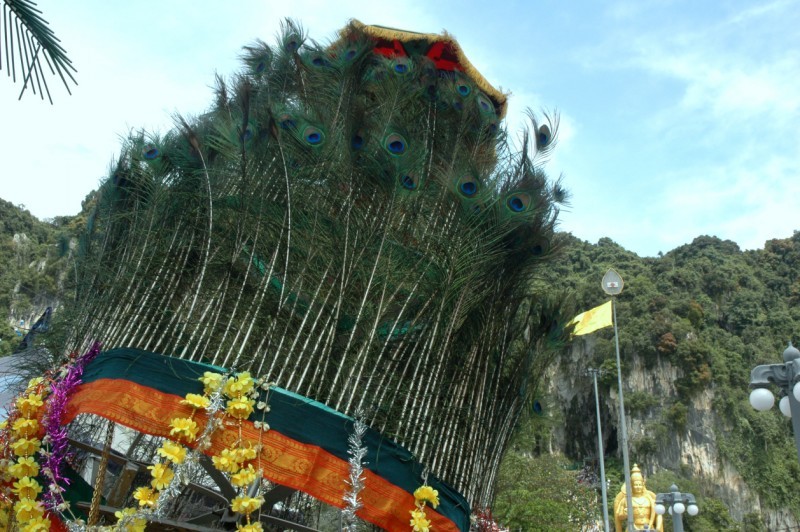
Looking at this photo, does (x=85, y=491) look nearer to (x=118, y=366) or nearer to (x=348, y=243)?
(x=118, y=366)

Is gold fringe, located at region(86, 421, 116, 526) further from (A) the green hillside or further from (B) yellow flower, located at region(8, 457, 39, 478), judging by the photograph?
(A) the green hillside

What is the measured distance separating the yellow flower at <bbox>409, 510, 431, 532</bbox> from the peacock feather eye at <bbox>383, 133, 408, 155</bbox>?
9.69 ft

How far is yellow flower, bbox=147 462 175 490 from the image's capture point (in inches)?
155

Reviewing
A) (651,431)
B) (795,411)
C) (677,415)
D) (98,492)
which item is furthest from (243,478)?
(677,415)

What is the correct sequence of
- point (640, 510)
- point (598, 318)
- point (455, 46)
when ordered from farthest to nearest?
1. point (598, 318)
2. point (640, 510)
3. point (455, 46)

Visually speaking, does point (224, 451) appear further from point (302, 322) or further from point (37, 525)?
point (37, 525)

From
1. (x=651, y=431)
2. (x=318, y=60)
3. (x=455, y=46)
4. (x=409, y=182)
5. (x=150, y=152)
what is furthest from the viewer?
(x=651, y=431)

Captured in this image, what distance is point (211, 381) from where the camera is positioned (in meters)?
4.30

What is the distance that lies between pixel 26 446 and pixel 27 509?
0.48 meters

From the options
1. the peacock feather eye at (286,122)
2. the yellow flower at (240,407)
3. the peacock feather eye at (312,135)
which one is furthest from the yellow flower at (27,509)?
the peacock feather eye at (286,122)

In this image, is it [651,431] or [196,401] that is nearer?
[196,401]

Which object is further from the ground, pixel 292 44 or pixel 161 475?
pixel 292 44

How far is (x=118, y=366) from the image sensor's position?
459 centimetres

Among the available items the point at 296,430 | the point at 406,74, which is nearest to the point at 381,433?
the point at 296,430
